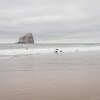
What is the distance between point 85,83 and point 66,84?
2.33 ft

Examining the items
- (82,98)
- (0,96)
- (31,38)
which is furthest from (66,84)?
(31,38)

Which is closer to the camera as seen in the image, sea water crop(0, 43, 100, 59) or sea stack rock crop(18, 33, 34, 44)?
sea water crop(0, 43, 100, 59)

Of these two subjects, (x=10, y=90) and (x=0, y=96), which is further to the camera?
(x=10, y=90)

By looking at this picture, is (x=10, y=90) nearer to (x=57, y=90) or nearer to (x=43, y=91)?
(x=43, y=91)

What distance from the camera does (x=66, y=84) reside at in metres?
7.57

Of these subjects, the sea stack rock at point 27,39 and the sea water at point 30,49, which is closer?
the sea water at point 30,49

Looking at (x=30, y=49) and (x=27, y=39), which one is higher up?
(x=27, y=39)

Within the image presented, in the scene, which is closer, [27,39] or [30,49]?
[30,49]

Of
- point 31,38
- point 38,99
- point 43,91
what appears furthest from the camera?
point 31,38

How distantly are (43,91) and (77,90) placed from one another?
42.1 inches

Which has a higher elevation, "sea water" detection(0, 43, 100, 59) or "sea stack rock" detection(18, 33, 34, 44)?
"sea stack rock" detection(18, 33, 34, 44)

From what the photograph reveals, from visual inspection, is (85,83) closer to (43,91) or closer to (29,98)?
(43,91)

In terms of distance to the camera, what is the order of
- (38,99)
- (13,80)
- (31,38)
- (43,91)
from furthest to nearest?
(31,38) < (13,80) < (43,91) < (38,99)

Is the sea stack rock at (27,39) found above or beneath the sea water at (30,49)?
above
